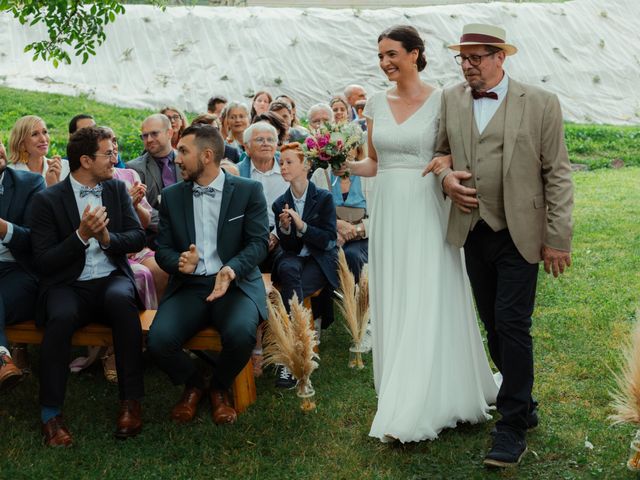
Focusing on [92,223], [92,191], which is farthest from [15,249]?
[92,223]

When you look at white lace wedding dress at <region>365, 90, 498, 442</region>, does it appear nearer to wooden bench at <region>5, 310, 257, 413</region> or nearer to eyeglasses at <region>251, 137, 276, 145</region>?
wooden bench at <region>5, 310, 257, 413</region>

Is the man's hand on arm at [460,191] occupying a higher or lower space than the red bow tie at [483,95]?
lower

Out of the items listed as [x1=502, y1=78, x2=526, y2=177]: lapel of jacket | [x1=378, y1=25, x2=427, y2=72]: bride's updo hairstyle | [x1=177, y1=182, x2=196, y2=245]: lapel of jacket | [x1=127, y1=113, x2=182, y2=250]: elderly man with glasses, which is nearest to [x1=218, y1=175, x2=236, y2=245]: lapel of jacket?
[x1=177, y1=182, x2=196, y2=245]: lapel of jacket

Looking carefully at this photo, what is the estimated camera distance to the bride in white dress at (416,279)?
193 inches

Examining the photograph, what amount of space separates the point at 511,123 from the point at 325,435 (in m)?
2.13

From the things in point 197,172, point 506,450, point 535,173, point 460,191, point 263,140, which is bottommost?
point 506,450

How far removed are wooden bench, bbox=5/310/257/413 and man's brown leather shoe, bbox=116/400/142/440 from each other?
48cm

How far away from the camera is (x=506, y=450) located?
4.55 metres

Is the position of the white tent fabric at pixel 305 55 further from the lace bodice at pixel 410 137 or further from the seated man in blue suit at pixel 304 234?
the lace bodice at pixel 410 137

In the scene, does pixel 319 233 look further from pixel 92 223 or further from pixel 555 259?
pixel 555 259

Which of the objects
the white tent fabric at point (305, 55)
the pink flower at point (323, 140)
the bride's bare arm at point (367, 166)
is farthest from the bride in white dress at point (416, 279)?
the white tent fabric at point (305, 55)

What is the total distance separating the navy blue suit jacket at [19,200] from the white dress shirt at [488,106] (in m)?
3.11

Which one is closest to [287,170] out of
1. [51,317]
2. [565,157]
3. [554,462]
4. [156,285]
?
[156,285]

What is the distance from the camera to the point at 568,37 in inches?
969
